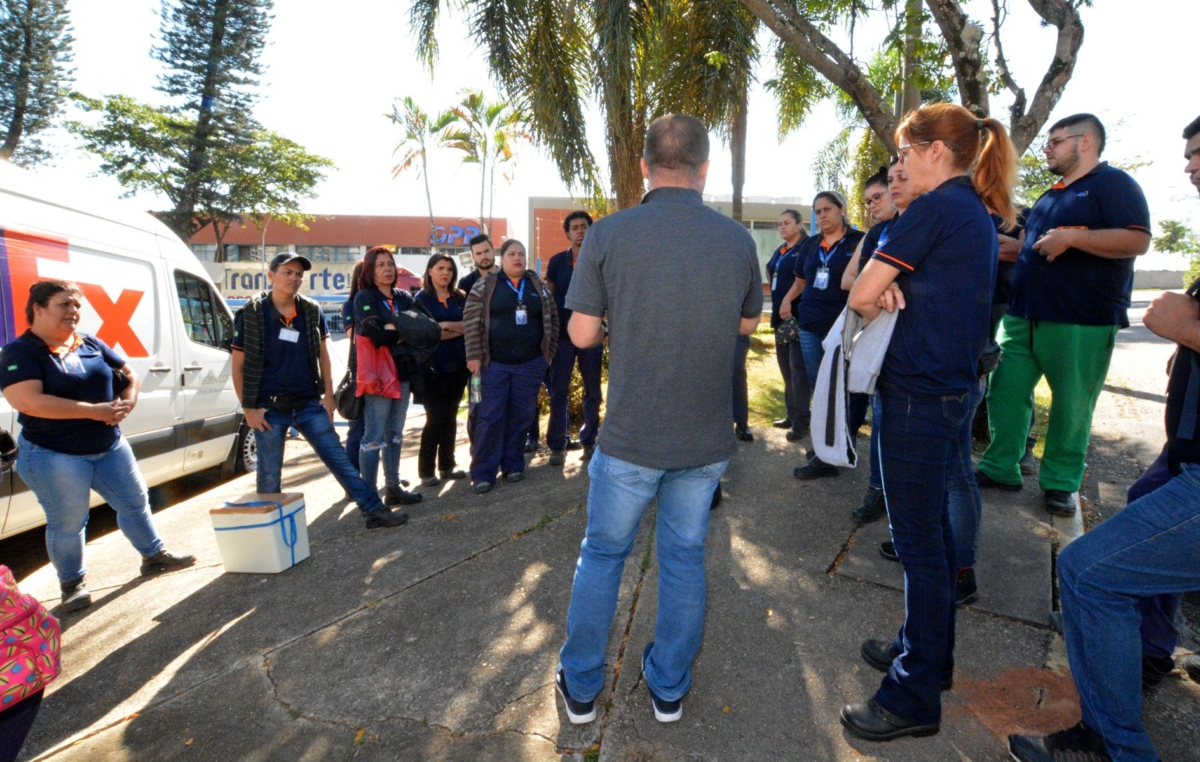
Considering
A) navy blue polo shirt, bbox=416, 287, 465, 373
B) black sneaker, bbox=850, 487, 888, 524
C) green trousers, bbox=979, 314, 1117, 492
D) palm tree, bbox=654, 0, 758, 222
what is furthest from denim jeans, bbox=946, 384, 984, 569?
palm tree, bbox=654, 0, 758, 222

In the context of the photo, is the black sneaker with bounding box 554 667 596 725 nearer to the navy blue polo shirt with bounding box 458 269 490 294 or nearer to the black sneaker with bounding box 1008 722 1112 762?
the black sneaker with bounding box 1008 722 1112 762

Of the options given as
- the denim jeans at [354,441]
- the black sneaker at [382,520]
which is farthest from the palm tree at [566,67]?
the black sneaker at [382,520]

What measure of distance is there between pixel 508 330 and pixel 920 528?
3.57 metres

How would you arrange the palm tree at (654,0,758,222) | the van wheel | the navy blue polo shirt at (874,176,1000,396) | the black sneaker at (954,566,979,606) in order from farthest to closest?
the palm tree at (654,0,758,222) < the van wheel < the black sneaker at (954,566,979,606) < the navy blue polo shirt at (874,176,1000,396)

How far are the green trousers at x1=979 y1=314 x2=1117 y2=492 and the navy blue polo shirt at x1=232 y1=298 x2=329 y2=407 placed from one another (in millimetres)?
4261

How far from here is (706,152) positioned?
2.29 meters

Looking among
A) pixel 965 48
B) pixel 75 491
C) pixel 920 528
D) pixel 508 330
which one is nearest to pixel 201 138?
pixel 508 330

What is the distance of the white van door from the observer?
5.91m

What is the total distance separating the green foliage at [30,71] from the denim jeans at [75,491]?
30.8m

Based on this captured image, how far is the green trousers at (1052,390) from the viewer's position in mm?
3592

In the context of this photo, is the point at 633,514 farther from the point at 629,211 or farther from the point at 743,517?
the point at 743,517

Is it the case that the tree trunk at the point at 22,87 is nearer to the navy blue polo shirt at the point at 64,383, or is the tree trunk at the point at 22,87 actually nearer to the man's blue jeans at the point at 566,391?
the navy blue polo shirt at the point at 64,383

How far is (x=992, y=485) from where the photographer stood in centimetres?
432

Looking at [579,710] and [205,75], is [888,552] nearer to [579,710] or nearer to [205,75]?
[579,710]
